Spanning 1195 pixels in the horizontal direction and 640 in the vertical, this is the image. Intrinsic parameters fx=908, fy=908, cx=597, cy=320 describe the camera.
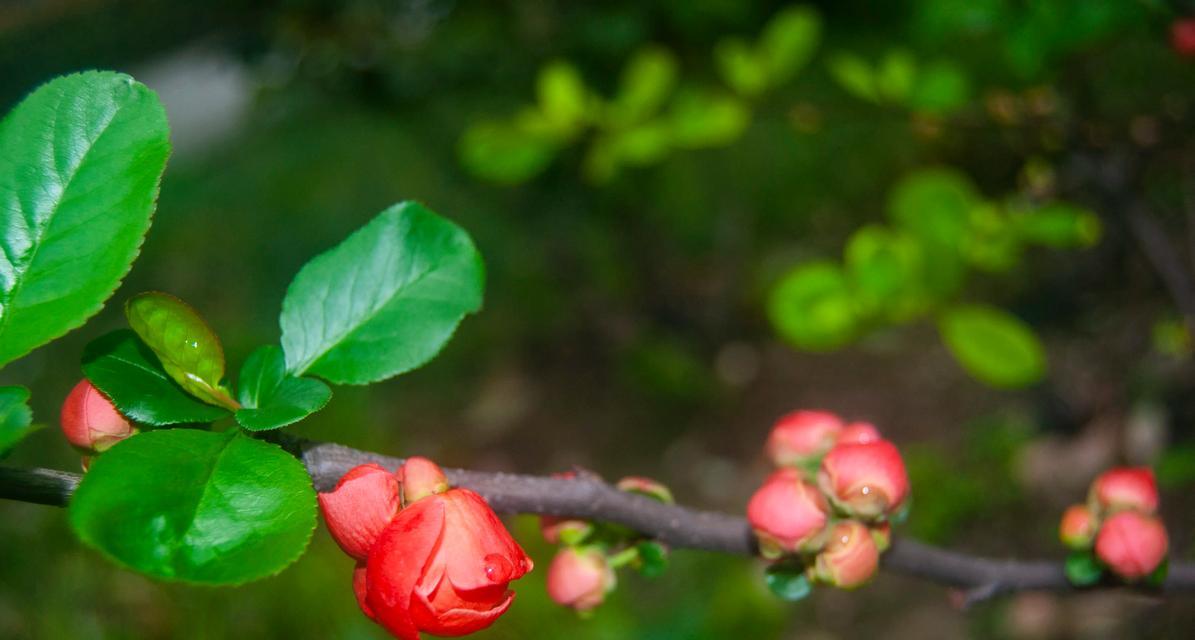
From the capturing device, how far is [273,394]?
1.28 feet

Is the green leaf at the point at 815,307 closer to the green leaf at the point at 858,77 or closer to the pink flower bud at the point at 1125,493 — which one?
the green leaf at the point at 858,77

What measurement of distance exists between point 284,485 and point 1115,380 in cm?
148

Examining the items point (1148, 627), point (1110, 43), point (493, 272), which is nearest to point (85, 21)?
point (493, 272)

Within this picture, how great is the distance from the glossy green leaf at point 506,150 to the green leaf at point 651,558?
28.5 inches

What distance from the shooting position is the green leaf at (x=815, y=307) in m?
0.97

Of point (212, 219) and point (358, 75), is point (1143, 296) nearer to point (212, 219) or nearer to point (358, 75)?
point (358, 75)

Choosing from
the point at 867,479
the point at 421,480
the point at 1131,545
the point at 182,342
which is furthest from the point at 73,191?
the point at 1131,545

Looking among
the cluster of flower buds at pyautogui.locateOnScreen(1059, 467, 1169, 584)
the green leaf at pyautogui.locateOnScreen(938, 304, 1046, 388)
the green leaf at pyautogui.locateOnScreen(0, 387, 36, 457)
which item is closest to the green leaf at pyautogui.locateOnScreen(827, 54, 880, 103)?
the green leaf at pyautogui.locateOnScreen(938, 304, 1046, 388)

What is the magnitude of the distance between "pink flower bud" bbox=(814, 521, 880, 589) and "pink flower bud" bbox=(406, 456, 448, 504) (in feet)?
0.71

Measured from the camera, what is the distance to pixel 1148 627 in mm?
1362

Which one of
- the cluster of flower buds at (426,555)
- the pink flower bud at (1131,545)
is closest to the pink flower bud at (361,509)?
the cluster of flower buds at (426,555)

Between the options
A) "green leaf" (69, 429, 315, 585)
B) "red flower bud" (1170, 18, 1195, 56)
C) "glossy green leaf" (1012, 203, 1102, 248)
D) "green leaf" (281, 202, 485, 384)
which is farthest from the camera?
"glossy green leaf" (1012, 203, 1102, 248)

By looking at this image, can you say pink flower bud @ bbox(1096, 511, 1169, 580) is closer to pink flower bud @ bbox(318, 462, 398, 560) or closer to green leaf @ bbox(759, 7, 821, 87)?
pink flower bud @ bbox(318, 462, 398, 560)

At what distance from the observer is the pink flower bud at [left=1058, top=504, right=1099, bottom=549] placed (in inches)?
22.2
